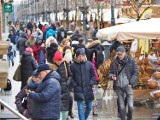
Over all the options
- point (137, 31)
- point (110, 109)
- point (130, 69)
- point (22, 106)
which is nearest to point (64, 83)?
point (130, 69)

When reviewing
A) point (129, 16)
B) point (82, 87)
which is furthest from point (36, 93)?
point (129, 16)

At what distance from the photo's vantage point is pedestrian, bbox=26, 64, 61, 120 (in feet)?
31.2

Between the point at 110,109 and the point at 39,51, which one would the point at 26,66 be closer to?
the point at 110,109

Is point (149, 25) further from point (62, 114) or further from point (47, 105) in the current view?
point (47, 105)

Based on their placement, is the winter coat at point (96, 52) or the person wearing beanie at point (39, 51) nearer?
the winter coat at point (96, 52)

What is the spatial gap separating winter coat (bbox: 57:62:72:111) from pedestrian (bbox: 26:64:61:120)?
2.66 meters

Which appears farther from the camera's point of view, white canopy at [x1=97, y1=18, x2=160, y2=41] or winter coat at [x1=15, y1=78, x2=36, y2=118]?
white canopy at [x1=97, y1=18, x2=160, y2=41]

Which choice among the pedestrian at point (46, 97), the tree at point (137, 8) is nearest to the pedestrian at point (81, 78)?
the pedestrian at point (46, 97)

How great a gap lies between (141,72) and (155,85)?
1279 mm

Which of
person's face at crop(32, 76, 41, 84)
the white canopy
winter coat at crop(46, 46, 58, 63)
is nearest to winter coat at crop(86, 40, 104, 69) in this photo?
the white canopy

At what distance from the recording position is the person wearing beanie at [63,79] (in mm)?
12398

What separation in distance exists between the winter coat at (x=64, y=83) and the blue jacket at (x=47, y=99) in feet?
8.76

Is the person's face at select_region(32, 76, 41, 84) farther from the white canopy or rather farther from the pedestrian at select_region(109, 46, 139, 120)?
the white canopy

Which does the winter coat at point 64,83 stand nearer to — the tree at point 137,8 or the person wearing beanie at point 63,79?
the person wearing beanie at point 63,79
